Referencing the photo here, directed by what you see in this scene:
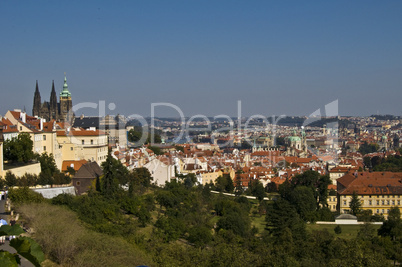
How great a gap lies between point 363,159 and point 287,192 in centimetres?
4228

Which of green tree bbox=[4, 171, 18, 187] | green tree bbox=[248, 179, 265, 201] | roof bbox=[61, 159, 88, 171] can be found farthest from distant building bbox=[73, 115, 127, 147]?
green tree bbox=[4, 171, 18, 187]

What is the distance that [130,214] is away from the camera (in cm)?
2203

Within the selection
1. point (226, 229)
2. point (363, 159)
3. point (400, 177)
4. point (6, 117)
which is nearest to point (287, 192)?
point (400, 177)

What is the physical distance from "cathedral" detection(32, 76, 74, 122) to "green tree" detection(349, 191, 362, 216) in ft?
103

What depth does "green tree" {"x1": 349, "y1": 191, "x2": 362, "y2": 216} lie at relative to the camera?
1344 inches

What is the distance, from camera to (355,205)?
3447 cm

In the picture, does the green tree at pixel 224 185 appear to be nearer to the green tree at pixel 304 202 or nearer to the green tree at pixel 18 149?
the green tree at pixel 304 202

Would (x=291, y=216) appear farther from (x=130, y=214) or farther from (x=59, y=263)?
(x=59, y=263)

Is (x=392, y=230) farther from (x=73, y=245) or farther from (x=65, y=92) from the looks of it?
(x=65, y=92)

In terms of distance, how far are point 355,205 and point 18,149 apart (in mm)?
22540

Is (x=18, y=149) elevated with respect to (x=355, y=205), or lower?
elevated

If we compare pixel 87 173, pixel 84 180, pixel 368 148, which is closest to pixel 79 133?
pixel 87 173

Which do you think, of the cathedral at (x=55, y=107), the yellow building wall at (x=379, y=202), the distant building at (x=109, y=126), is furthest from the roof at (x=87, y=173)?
the cathedral at (x=55, y=107)

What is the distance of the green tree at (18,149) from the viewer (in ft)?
74.3
